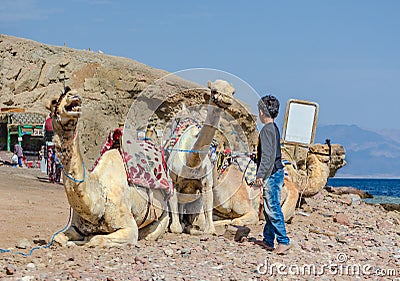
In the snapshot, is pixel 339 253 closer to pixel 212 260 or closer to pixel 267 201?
pixel 267 201

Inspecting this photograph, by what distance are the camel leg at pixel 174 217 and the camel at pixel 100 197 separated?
206 millimetres

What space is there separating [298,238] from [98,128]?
22531 millimetres

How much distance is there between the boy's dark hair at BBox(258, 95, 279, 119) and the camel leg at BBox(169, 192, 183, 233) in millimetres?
1837

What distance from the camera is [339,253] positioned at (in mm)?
8445

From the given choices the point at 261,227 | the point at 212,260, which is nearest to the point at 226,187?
the point at 261,227

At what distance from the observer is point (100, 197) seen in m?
7.26

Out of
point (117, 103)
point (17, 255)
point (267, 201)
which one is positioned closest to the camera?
point (17, 255)

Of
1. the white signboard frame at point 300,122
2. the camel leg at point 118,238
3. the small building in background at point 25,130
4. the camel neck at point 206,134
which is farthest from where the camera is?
the small building in background at point 25,130

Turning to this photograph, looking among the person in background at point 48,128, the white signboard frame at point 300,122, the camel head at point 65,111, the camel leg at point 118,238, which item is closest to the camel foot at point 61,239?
the camel leg at point 118,238

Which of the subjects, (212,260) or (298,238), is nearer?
(212,260)

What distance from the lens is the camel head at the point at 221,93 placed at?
7508mm

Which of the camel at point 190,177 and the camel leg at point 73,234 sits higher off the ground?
the camel at point 190,177

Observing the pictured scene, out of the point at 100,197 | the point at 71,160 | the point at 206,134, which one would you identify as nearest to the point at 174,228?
the point at 206,134

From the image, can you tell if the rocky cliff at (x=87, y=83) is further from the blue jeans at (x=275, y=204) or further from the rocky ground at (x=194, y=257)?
the blue jeans at (x=275, y=204)
